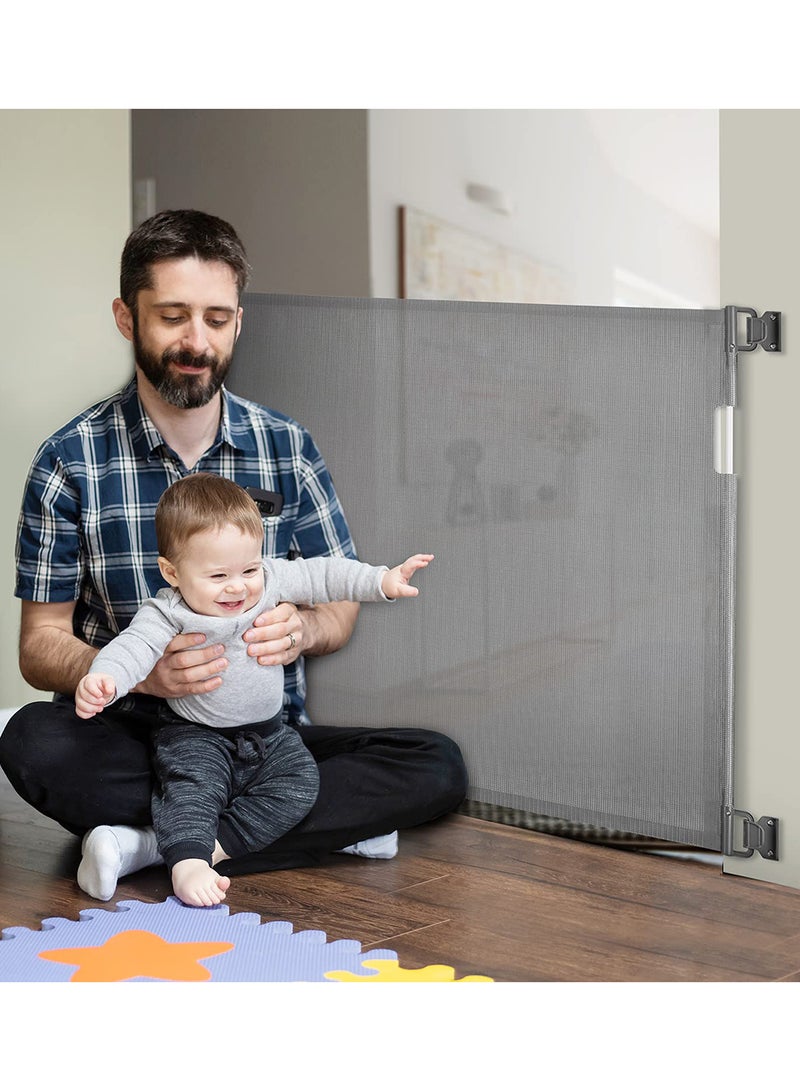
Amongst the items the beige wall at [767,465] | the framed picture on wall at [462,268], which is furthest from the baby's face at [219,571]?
the framed picture on wall at [462,268]

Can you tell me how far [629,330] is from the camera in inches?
65.4

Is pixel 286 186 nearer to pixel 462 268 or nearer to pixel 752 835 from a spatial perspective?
pixel 462 268

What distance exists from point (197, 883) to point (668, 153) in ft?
13.2

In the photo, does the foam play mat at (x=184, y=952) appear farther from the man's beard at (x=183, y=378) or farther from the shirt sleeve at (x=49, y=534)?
the man's beard at (x=183, y=378)

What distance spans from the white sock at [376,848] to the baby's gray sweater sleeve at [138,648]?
378 millimetres

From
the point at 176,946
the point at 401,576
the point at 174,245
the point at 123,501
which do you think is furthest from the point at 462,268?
the point at 176,946

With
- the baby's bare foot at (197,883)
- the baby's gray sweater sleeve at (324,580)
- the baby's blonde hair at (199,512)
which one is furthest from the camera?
the baby's gray sweater sleeve at (324,580)

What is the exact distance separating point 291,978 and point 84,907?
0.35 metres

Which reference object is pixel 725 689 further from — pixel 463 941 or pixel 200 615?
pixel 200 615

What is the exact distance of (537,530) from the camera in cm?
175

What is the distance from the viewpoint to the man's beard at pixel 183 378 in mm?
1773

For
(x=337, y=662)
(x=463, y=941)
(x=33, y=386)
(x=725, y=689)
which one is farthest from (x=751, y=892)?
(x=33, y=386)

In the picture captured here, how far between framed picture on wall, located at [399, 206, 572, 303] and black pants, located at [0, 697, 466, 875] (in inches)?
83.0
